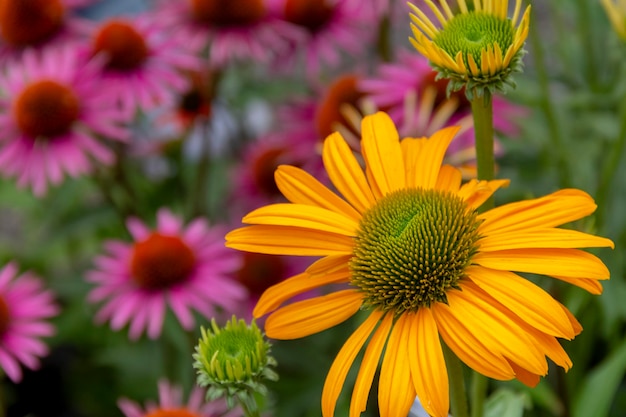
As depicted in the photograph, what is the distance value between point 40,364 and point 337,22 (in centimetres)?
64

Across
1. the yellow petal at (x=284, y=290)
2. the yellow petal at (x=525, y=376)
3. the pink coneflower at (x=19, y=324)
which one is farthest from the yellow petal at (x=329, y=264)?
the pink coneflower at (x=19, y=324)

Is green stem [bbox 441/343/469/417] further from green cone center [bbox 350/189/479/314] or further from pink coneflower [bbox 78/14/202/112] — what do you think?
pink coneflower [bbox 78/14/202/112]

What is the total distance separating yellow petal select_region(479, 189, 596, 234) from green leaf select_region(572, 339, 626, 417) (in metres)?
0.29

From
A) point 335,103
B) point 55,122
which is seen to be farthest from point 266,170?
point 55,122

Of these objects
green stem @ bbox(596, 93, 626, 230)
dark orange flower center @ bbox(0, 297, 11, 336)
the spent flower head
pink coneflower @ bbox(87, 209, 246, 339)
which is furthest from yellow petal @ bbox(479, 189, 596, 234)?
dark orange flower center @ bbox(0, 297, 11, 336)

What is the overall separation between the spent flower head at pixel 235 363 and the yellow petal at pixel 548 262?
0.13m

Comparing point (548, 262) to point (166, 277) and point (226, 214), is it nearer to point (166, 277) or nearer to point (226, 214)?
point (166, 277)

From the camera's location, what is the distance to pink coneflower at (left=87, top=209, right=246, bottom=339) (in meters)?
0.80

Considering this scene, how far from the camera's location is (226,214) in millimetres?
1166

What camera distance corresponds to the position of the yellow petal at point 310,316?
0.42 meters

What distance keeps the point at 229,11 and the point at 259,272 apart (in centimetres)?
33

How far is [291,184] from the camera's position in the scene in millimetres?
442

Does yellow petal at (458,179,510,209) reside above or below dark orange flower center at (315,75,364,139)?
above

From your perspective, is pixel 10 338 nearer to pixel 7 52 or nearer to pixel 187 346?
pixel 187 346
